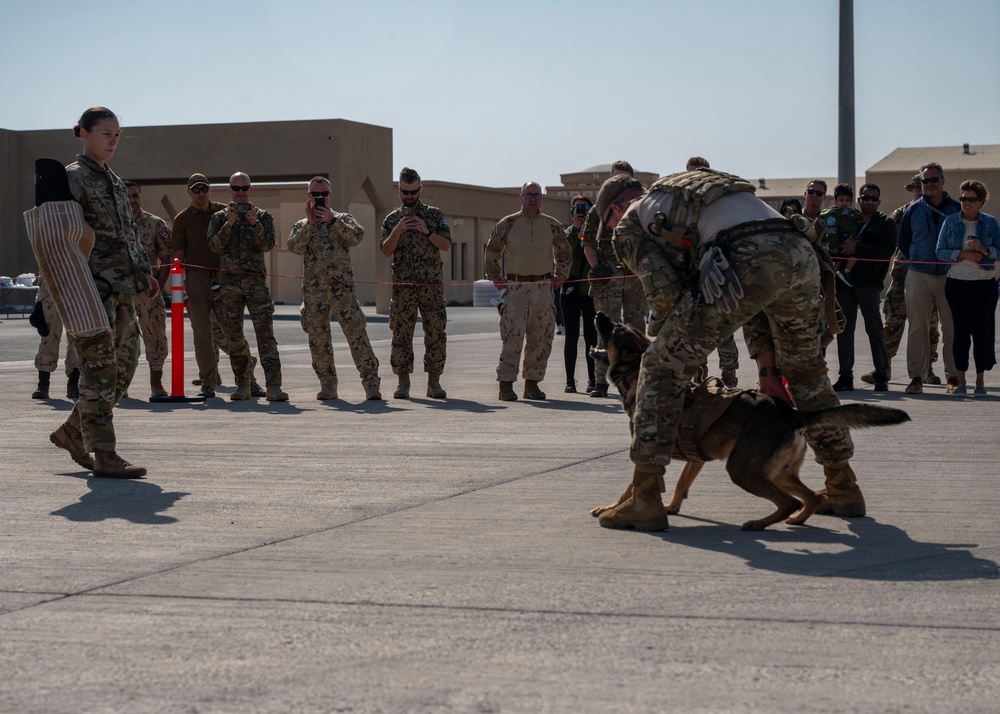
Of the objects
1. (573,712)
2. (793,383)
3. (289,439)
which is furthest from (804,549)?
(289,439)

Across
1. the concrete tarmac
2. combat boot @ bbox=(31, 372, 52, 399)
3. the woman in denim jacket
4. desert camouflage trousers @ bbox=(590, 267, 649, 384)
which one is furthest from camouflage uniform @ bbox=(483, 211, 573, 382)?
combat boot @ bbox=(31, 372, 52, 399)

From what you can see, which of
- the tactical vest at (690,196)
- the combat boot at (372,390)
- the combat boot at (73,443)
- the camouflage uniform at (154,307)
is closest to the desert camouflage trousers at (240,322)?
the camouflage uniform at (154,307)

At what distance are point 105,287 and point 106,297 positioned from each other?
6 centimetres

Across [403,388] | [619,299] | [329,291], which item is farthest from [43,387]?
[619,299]

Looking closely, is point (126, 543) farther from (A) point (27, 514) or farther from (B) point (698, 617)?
(B) point (698, 617)

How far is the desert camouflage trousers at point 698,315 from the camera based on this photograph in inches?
215

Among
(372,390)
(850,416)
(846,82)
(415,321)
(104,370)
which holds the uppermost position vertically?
(846,82)

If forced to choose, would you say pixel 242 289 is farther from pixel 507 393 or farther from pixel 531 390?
pixel 531 390

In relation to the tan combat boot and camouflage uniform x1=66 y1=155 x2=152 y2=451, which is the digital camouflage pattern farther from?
the tan combat boot

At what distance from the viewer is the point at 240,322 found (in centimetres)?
1193

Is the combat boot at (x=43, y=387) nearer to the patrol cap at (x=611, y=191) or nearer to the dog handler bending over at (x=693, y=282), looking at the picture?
the patrol cap at (x=611, y=191)

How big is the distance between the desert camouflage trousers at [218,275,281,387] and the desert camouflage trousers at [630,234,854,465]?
677cm

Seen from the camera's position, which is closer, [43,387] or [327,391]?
[327,391]

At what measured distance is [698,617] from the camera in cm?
412
